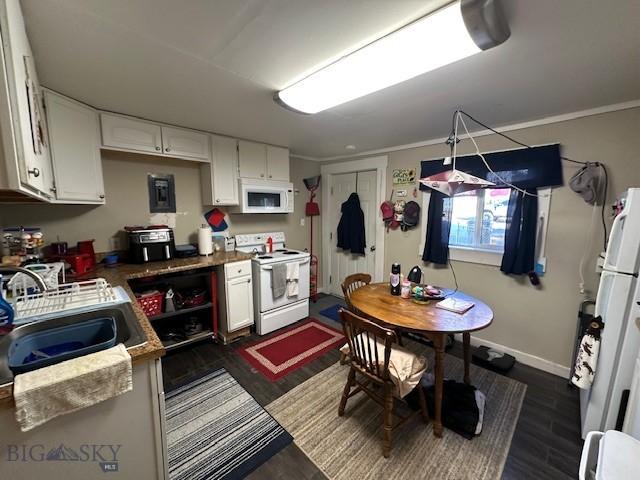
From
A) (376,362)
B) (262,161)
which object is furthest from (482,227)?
(262,161)

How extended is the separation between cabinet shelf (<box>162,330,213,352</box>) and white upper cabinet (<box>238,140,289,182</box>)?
1.82 meters

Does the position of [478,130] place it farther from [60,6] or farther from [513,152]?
[60,6]

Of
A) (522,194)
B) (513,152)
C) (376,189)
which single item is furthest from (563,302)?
(376,189)

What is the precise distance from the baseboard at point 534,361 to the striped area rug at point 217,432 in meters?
2.25

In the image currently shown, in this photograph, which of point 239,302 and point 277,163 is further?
point 277,163

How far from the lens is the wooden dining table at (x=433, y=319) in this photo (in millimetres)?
1578

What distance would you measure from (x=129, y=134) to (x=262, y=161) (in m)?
1.33

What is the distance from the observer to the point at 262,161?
3.14 m

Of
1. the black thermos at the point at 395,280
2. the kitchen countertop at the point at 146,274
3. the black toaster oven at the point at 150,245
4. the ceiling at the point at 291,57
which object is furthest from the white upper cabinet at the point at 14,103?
the black thermos at the point at 395,280

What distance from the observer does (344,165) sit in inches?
152

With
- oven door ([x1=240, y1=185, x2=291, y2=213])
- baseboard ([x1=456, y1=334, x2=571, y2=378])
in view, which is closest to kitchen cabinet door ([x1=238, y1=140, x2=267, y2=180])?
oven door ([x1=240, y1=185, x2=291, y2=213])

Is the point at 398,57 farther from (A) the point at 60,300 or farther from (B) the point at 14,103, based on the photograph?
(A) the point at 60,300

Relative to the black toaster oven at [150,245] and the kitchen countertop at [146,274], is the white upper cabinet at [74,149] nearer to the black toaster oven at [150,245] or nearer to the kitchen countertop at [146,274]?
the black toaster oven at [150,245]

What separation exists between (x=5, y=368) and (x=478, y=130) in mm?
3512
